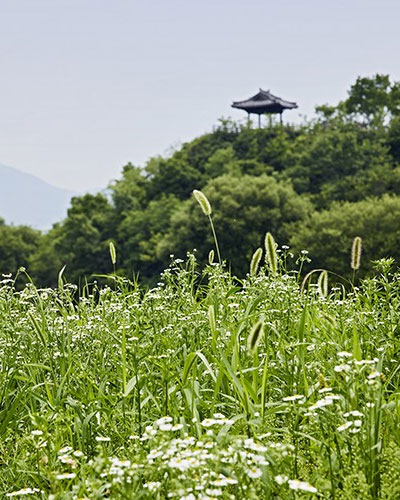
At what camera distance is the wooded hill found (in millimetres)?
39688

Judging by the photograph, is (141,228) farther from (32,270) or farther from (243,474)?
(243,474)

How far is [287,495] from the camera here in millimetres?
2834

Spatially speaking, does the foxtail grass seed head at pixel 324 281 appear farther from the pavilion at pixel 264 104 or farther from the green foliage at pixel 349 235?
the pavilion at pixel 264 104

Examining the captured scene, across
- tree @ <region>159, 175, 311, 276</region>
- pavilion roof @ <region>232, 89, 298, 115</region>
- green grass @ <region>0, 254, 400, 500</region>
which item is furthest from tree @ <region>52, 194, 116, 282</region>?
green grass @ <region>0, 254, 400, 500</region>

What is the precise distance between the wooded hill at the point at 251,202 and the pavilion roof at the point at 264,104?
8.47m

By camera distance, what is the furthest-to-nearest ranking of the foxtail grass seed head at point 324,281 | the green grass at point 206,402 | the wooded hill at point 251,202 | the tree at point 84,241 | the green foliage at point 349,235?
1. the tree at point 84,241
2. the wooded hill at point 251,202
3. the green foliage at point 349,235
4. the foxtail grass seed head at point 324,281
5. the green grass at point 206,402

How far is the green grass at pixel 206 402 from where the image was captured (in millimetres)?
2713

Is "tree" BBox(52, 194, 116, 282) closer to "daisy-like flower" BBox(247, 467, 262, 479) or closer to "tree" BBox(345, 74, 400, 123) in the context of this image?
"tree" BBox(345, 74, 400, 123)

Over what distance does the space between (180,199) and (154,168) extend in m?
5.85

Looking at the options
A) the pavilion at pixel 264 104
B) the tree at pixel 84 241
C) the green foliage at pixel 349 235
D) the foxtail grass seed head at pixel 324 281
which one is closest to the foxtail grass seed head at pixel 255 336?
the foxtail grass seed head at pixel 324 281

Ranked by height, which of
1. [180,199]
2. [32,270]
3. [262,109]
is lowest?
[32,270]

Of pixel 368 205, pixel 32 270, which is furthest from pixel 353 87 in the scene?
pixel 32 270

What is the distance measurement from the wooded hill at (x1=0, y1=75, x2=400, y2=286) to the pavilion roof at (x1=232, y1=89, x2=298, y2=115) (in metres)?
8.47

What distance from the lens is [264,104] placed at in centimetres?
7038
